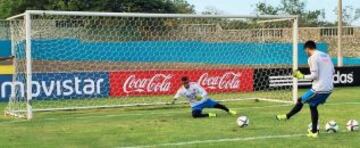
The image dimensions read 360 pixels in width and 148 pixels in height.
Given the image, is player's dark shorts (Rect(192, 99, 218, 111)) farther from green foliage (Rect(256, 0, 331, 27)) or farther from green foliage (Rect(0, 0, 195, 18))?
green foliage (Rect(256, 0, 331, 27))

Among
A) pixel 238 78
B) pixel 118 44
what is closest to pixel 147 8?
pixel 118 44

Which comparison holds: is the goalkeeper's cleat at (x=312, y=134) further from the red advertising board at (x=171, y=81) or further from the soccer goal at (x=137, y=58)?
the red advertising board at (x=171, y=81)

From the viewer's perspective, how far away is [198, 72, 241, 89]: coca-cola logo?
2294 centimetres

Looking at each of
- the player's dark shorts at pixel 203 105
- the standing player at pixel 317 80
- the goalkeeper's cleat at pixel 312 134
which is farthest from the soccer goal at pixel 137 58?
the goalkeeper's cleat at pixel 312 134

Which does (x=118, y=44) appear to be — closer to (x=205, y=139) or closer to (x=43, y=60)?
(x=43, y=60)

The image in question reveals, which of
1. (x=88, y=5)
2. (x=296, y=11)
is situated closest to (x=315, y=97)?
(x=88, y=5)

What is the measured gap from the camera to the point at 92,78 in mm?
20922

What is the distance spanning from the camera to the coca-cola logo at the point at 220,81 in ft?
75.3

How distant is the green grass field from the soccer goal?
50.1 inches

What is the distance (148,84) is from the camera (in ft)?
71.9

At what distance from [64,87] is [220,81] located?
224 inches

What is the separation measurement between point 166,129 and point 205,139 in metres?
1.71

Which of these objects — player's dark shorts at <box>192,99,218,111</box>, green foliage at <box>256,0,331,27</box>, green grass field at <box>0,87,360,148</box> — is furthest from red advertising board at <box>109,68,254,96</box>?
green foliage at <box>256,0,331,27</box>

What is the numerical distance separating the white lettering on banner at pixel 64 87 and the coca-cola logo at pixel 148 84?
996 millimetres
